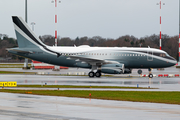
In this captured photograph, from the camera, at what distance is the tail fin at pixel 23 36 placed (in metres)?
49.2

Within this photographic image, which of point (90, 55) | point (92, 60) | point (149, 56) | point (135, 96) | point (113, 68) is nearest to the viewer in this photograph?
point (135, 96)

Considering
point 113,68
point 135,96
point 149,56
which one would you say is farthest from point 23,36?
point 135,96

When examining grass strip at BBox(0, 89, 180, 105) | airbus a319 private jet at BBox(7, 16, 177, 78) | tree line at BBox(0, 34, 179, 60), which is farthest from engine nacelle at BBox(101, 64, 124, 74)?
tree line at BBox(0, 34, 179, 60)

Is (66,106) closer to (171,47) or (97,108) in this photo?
(97,108)

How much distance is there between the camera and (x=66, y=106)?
18000mm

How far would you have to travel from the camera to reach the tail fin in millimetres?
49188

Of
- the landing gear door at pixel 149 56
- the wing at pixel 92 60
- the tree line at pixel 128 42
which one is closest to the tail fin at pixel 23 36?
the wing at pixel 92 60

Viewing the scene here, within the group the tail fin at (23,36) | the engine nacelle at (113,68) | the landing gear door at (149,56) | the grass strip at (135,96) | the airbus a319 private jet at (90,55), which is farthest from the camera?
the tail fin at (23,36)

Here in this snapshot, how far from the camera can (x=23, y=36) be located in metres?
49.4

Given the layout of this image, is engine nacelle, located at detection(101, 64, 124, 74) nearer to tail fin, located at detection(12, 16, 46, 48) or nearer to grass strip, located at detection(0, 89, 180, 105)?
tail fin, located at detection(12, 16, 46, 48)

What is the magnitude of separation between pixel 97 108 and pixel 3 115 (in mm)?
5305

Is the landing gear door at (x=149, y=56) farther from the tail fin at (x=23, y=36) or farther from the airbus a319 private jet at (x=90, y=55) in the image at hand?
the tail fin at (x=23, y=36)

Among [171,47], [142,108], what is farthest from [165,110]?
[171,47]

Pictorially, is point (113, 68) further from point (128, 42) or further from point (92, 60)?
point (128, 42)
